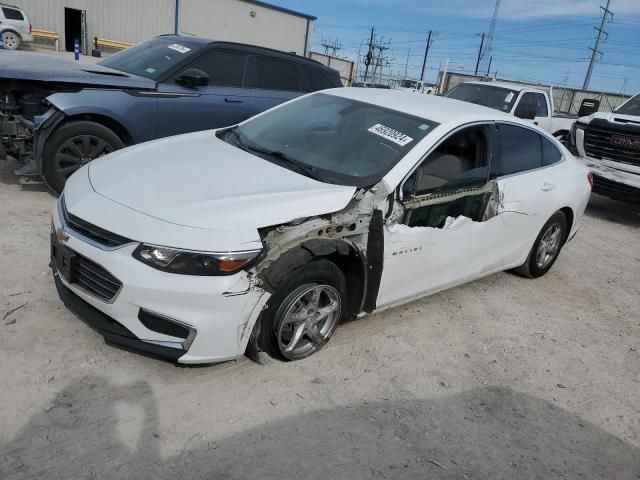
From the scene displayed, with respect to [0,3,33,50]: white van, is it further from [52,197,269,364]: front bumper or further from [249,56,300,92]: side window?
[52,197,269,364]: front bumper

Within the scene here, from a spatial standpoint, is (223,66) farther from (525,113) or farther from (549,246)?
(525,113)

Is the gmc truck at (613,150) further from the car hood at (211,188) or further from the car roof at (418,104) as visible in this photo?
the car hood at (211,188)

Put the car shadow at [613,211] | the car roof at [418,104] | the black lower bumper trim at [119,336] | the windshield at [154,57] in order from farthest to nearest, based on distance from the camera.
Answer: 1. the car shadow at [613,211]
2. the windshield at [154,57]
3. the car roof at [418,104]
4. the black lower bumper trim at [119,336]

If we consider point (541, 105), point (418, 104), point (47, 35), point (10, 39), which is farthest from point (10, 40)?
point (418, 104)

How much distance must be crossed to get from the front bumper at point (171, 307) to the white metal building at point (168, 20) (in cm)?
3263

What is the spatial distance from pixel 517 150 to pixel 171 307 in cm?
316

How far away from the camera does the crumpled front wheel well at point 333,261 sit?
110 inches

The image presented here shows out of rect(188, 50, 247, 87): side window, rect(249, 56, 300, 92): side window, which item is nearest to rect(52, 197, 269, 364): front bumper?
rect(188, 50, 247, 87): side window

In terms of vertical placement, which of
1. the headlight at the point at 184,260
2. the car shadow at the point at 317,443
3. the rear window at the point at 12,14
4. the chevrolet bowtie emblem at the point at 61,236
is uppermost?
the rear window at the point at 12,14

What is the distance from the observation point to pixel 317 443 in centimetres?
262

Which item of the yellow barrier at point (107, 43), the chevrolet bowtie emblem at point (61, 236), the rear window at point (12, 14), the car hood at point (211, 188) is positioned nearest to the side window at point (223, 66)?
the car hood at point (211, 188)

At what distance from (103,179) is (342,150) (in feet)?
5.19

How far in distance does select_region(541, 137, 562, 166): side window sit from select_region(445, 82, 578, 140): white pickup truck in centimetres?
577

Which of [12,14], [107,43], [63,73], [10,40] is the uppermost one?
[12,14]
